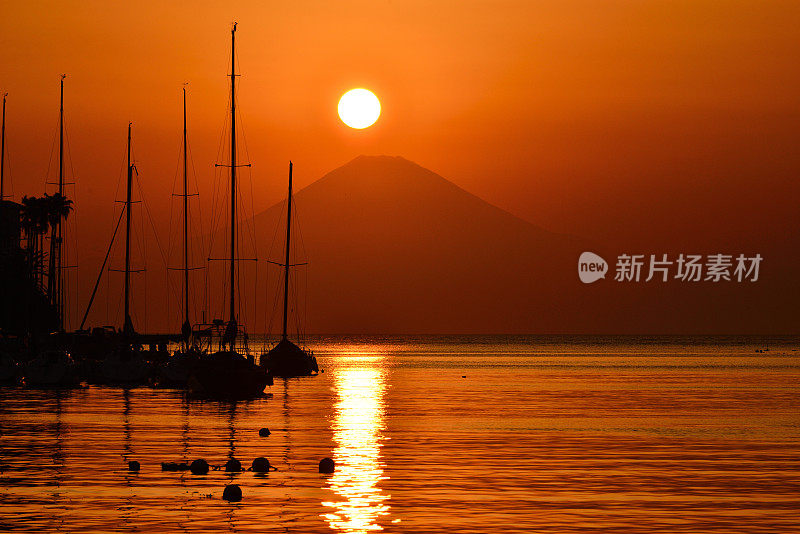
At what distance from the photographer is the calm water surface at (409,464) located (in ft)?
112

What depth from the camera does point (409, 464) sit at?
47812 millimetres

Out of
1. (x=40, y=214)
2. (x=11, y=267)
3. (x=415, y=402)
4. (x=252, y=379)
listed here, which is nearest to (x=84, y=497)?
(x=252, y=379)

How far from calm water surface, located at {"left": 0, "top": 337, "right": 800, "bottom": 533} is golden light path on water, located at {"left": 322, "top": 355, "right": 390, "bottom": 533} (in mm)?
81

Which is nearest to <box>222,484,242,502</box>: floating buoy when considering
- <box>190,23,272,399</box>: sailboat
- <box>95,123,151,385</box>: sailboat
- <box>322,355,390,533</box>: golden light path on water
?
<box>322,355,390,533</box>: golden light path on water

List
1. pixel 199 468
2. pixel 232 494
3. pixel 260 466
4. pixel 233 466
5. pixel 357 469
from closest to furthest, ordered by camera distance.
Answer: pixel 232 494
pixel 199 468
pixel 233 466
pixel 260 466
pixel 357 469

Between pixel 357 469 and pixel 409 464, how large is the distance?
7.91 feet

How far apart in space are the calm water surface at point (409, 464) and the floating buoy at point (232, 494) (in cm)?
44

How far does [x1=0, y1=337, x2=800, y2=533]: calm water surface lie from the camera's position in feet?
112

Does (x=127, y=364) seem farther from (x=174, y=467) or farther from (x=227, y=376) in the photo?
(x=174, y=467)

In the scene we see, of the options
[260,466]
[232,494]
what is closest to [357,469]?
[260,466]

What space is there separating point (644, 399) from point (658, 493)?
200ft

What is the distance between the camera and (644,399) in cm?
9919

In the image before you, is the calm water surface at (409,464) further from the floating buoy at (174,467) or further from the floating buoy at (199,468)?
the floating buoy at (199,468)

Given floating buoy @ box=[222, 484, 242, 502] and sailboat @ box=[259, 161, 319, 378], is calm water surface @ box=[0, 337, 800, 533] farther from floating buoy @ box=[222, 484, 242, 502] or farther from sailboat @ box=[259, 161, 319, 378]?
sailboat @ box=[259, 161, 319, 378]
